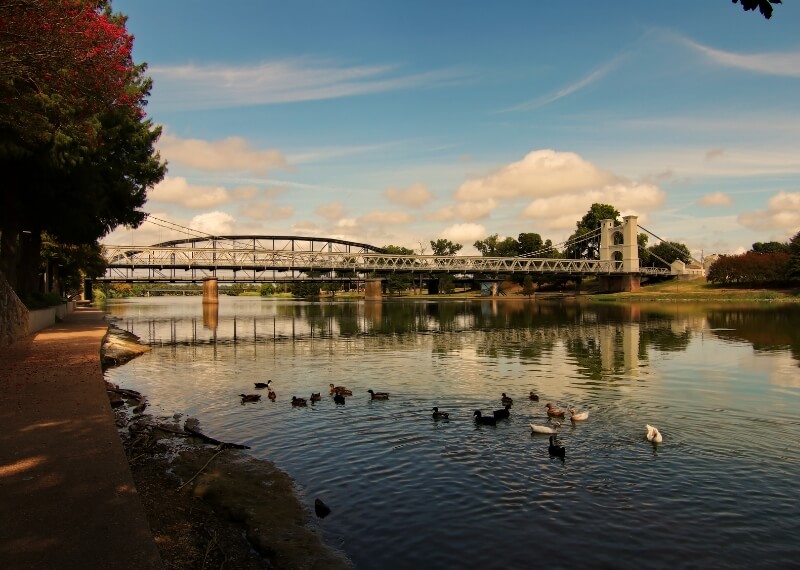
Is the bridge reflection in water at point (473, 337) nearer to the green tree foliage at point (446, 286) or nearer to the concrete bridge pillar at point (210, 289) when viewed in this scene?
the concrete bridge pillar at point (210, 289)

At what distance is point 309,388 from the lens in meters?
26.3

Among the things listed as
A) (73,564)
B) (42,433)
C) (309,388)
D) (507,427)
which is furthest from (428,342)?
(73,564)

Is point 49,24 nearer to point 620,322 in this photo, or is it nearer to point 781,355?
point 781,355

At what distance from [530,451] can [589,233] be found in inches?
→ 6848

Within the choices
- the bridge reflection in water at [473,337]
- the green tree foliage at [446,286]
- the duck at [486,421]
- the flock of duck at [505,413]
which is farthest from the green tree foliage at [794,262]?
the duck at [486,421]

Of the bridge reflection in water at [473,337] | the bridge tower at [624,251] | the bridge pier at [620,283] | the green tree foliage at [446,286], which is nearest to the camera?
the bridge reflection in water at [473,337]

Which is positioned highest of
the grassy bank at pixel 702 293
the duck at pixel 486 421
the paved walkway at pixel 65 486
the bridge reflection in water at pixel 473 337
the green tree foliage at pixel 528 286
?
the green tree foliage at pixel 528 286

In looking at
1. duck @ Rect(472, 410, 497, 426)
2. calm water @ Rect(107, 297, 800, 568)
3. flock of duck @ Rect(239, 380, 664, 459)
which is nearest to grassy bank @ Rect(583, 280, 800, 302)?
calm water @ Rect(107, 297, 800, 568)

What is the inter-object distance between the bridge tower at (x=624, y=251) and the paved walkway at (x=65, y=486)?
15098 cm

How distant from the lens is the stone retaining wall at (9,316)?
28.7 meters

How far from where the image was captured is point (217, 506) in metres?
11.5

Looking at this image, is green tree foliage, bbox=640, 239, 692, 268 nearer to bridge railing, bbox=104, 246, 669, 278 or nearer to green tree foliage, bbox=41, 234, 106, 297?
bridge railing, bbox=104, 246, 669, 278

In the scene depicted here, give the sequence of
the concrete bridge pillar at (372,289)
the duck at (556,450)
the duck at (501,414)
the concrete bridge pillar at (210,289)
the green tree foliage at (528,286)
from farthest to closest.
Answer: the green tree foliage at (528,286) < the concrete bridge pillar at (372,289) < the concrete bridge pillar at (210,289) < the duck at (501,414) < the duck at (556,450)

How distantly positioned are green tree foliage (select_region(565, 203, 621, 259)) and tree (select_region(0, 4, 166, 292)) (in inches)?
6055
